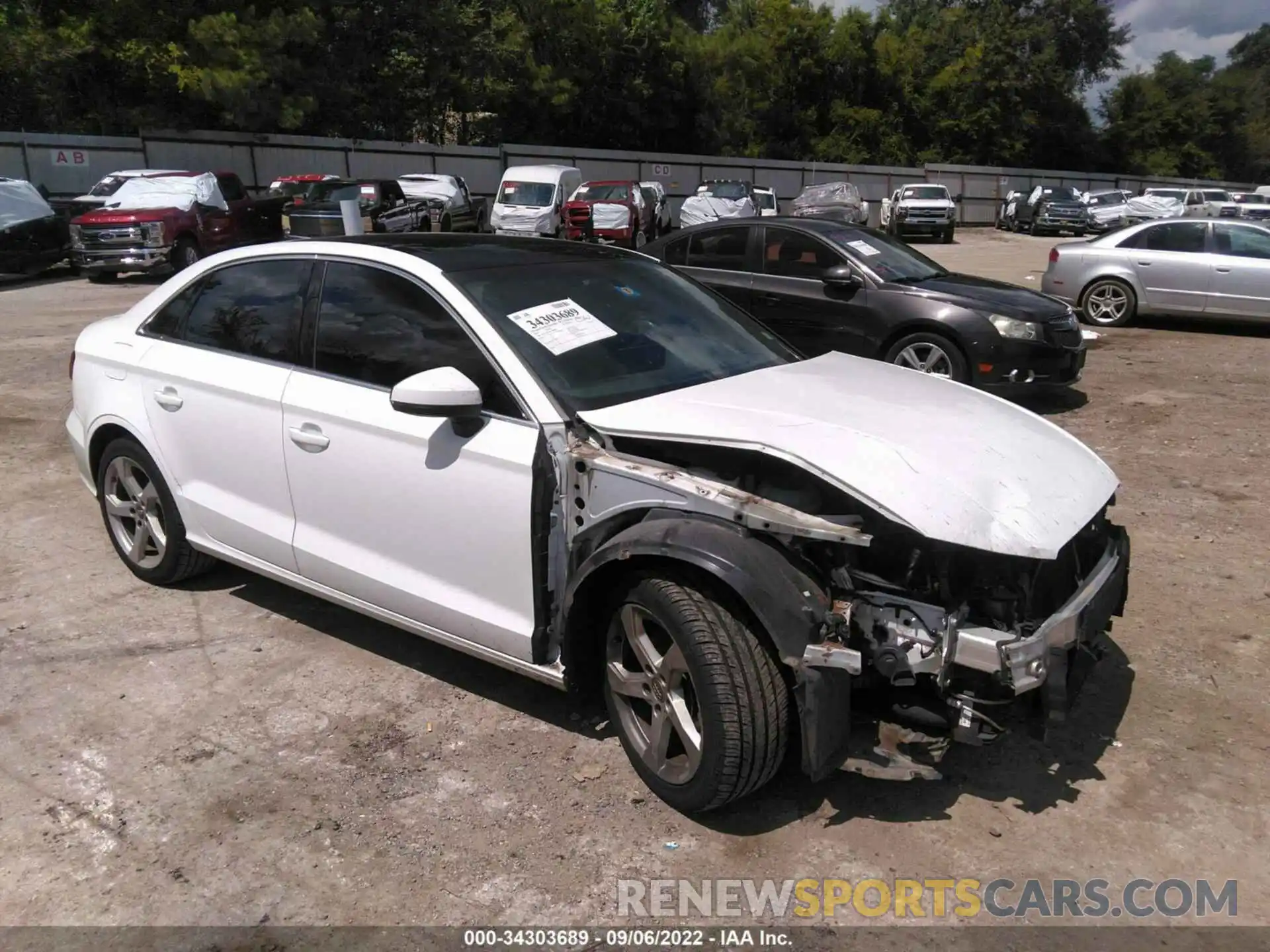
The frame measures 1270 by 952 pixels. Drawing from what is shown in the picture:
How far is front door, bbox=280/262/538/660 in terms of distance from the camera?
3381mm

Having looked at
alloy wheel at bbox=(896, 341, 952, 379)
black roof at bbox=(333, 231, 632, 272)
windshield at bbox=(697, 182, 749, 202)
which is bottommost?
alloy wheel at bbox=(896, 341, 952, 379)

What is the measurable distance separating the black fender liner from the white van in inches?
870

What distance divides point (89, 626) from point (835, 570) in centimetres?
342

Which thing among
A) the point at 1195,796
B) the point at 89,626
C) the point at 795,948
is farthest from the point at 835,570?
the point at 89,626

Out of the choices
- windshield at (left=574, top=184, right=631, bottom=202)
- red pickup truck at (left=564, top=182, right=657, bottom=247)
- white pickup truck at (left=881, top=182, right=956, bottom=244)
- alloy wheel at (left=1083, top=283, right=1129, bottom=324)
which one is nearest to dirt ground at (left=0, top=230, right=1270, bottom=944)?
alloy wheel at (left=1083, top=283, right=1129, bottom=324)

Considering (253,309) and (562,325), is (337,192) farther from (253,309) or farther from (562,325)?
(562,325)

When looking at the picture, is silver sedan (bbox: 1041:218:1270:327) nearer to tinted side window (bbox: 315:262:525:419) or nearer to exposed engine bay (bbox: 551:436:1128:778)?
exposed engine bay (bbox: 551:436:1128:778)

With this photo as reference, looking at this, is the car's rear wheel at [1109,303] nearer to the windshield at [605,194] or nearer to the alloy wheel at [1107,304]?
the alloy wheel at [1107,304]

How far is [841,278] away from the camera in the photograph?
8.32 metres

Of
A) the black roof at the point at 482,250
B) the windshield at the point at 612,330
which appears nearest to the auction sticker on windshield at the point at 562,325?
the windshield at the point at 612,330

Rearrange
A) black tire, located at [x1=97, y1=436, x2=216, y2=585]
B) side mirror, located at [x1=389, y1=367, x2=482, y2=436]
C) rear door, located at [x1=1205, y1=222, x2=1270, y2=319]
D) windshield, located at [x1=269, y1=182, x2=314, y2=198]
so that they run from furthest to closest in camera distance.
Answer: windshield, located at [x1=269, y1=182, x2=314, y2=198], rear door, located at [x1=1205, y1=222, x2=1270, y2=319], black tire, located at [x1=97, y1=436, x2=216, y2=585], side mirror, located at [x1=389, y1=367, x2=482, y2=436]

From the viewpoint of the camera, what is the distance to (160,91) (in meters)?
31.8

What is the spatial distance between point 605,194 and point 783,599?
901 inches

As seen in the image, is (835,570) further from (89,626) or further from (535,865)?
(89,626)
